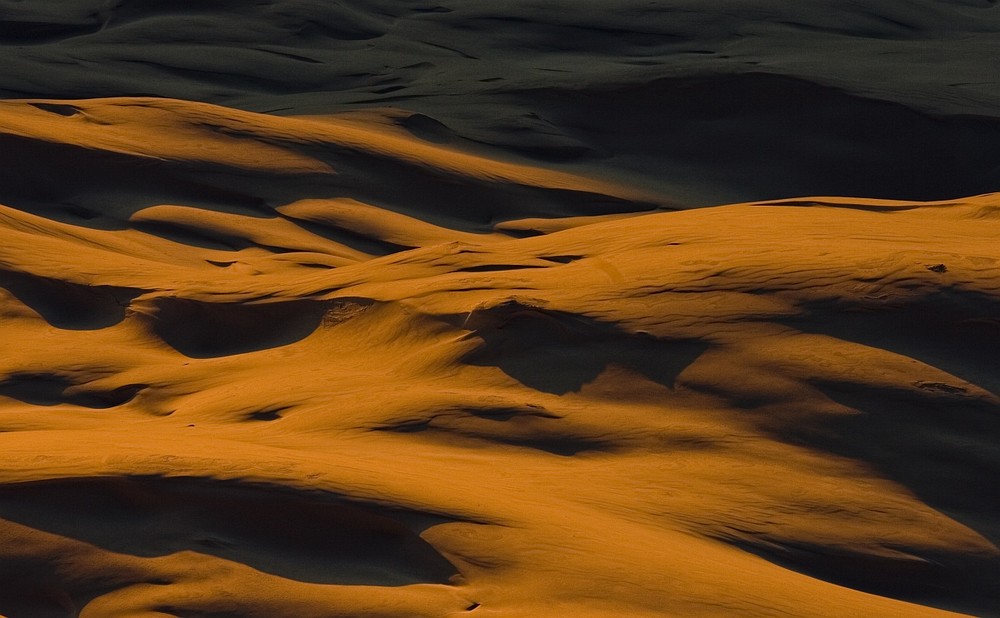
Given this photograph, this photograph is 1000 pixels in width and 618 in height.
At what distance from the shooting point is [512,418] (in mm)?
2631

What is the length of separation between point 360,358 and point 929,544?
4.61ft

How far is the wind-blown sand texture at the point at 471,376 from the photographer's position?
6.55 ft

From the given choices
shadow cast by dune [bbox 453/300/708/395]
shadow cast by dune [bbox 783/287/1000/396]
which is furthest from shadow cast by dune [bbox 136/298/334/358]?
shadow cast by dune [bbox 783/287/1000/396]

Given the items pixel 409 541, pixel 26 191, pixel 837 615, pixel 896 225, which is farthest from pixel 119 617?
pixel 26 191

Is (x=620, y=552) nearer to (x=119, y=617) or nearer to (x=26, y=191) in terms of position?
(x=119, y=617)

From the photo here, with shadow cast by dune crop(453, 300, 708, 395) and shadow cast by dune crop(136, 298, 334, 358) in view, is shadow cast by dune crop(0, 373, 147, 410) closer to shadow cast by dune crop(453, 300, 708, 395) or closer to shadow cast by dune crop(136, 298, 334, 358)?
shadow cast by dune crop(136, 298, 334, 358)

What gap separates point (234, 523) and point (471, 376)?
2.83 feet

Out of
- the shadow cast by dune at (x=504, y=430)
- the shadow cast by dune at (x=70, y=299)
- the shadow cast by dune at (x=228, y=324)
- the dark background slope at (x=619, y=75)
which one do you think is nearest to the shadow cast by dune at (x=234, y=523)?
the shadow cast by dune at (x=504, y=430)

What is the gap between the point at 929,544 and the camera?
235cm

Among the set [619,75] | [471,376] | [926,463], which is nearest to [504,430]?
[471,376]

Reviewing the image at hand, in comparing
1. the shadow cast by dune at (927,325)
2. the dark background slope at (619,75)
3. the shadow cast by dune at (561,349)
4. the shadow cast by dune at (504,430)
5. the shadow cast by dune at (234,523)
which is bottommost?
the shadow cast by dune at (234,523)

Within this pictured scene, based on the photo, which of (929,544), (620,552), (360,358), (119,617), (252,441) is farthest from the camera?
(360,358)

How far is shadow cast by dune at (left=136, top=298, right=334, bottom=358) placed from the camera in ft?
10.7

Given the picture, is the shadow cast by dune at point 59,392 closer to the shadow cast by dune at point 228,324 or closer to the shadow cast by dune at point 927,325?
the shadow cast by dune at point 228,324
